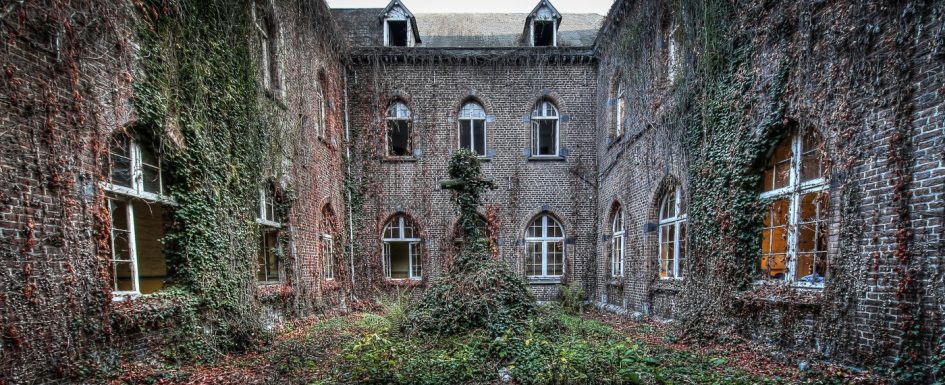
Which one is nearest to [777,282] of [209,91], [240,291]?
[240,291]

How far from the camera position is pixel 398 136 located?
1198 centimetres

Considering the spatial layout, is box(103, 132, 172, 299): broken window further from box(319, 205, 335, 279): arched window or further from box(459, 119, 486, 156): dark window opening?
box(459, 119, 486, 156): dark window opening

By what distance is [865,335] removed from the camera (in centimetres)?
398

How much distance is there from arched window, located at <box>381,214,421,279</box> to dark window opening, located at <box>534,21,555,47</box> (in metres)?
7.25

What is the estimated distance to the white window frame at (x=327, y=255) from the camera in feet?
31.5

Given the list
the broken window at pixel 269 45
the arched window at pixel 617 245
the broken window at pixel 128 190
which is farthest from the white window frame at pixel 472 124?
the broken window at pixel 128 190

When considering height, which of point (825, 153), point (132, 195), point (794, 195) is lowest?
Answer: point (794, 195)

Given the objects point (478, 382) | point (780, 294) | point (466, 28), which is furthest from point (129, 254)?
point (466, 28)

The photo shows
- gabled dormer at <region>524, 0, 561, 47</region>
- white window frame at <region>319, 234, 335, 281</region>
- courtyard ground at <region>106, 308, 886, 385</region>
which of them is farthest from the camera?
gabled dormer at <region>524, 0, 561, 47</region>

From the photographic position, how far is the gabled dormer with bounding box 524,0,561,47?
11.8 metres

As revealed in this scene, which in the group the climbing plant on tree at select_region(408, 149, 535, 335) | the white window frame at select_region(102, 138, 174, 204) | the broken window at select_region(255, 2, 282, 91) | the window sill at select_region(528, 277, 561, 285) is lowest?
the window sill at select_region(528, 277, 561, 285)

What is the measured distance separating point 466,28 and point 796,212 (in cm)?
1187

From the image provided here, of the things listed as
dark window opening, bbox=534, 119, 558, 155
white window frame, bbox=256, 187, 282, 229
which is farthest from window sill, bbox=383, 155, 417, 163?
white window frame, bbox=256, 187, 282, 229

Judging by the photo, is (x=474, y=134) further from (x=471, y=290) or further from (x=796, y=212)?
(x=796, y=212)
